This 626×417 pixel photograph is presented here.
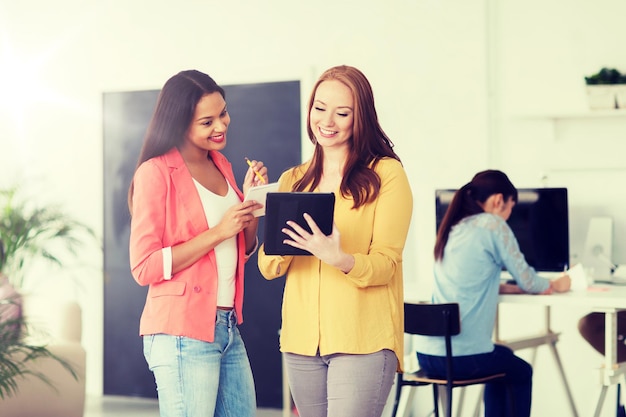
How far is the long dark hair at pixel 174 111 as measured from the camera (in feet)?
6.63

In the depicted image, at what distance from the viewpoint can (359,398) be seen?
192cm

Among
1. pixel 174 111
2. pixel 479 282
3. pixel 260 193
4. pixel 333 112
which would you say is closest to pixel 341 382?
pixel 260 193

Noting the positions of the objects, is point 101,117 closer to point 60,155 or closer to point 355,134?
point 60,155

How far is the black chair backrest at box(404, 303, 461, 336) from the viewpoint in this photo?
3.29 meters

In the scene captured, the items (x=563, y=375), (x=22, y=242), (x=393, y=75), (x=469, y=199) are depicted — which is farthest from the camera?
(x=393, y=75)

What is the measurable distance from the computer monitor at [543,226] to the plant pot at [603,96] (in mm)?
451

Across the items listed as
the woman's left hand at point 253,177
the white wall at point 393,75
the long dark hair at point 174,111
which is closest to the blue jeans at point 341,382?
the woman's left hand at point 253,177

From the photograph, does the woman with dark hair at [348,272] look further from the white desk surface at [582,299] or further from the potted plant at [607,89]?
the potted plant at [607,89]

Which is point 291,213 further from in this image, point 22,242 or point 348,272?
point 22,242

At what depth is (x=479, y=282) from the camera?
3361 millimetres

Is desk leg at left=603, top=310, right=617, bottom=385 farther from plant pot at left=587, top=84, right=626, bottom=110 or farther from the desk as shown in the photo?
plant pot at left=587, top=84, right=626, bottom=110

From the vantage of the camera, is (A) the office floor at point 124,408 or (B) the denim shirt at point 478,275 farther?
(A) the office floor at point 124,408

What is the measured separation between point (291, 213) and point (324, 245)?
0.10 meters

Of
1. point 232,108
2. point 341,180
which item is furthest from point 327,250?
point 232,108
